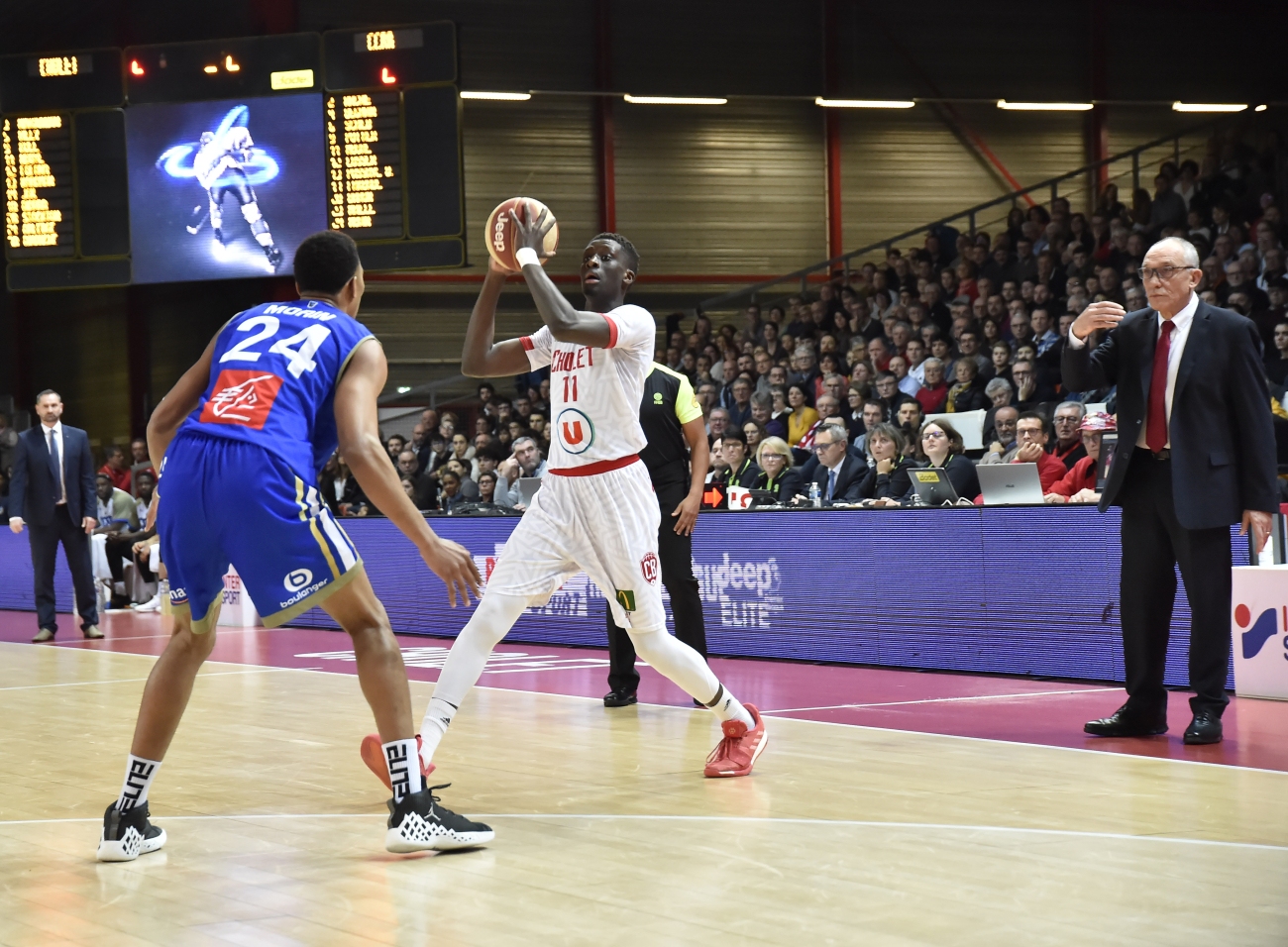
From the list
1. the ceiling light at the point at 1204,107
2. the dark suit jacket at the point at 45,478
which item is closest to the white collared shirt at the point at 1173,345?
the dark suit jacket at the point at 45,478

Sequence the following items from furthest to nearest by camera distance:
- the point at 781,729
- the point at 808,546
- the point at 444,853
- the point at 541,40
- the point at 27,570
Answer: the point at 541,40, the point at 27,570, the point at 808,546, the point at 781,729, the point at 444,853

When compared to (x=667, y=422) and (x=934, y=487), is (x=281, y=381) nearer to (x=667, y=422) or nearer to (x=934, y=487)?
(x=667, y=422)

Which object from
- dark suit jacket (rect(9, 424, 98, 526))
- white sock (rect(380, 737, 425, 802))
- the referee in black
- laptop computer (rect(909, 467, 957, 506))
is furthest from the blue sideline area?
white sock (rect(380, 737, 425, 802))

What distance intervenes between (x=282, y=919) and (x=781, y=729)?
343 cm

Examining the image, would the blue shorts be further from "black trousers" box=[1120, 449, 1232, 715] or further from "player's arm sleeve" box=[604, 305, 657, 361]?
"black trousers" box=[1120, 449, 1232, 715]

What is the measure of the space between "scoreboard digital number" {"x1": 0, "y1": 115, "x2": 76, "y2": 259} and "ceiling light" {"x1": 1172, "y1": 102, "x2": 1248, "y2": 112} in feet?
46.2

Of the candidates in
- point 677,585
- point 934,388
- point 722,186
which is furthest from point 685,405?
point 722,186

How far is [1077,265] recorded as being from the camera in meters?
14.7

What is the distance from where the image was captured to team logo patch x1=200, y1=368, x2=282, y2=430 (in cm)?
420

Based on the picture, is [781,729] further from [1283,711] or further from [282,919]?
[282,919]

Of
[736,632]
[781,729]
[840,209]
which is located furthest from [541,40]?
[781,729]

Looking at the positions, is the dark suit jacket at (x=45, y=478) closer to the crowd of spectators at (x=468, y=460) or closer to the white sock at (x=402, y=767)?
the crowd of spectators at (x=468, y=460)

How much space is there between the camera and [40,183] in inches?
599

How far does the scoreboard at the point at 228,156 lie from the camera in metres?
14.3
